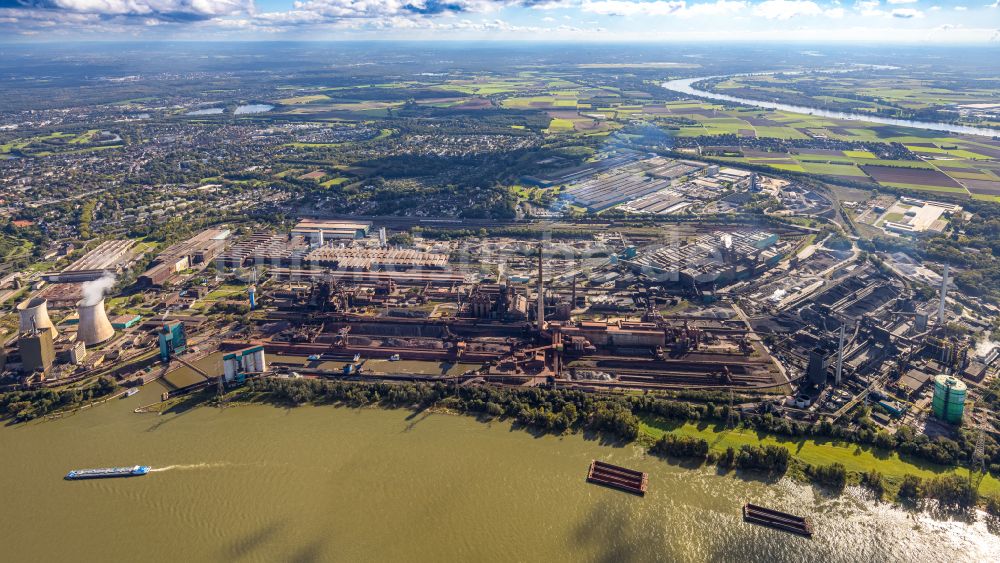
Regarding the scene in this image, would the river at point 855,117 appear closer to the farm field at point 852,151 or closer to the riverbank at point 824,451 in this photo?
the farm field at point 852,151

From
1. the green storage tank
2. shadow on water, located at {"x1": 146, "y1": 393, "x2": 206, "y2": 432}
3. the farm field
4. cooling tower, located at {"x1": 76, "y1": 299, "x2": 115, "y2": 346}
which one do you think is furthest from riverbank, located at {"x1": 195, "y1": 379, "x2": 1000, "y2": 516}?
the farm field

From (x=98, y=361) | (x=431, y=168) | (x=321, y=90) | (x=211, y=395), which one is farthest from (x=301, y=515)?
(x=321, y=90)

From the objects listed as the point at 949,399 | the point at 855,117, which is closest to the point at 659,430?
the point at 949,399

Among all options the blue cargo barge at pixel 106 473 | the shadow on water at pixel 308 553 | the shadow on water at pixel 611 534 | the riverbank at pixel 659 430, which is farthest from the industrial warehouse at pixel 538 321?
the shadow on water at pixel 308 553

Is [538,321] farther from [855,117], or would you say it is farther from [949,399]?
[855,117]

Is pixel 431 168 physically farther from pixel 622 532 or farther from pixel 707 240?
pixel 622 532

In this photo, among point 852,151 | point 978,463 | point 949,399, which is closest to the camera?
point 978,463
